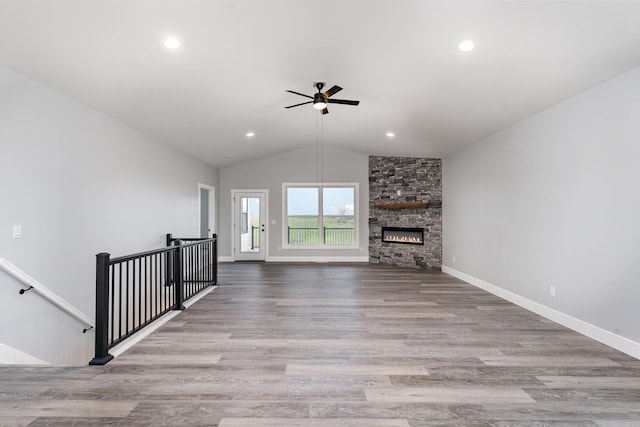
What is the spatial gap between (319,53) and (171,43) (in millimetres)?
1475

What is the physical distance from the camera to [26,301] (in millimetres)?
3139

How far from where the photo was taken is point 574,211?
362 cm

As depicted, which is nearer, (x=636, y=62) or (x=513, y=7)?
(x=513, y=7)

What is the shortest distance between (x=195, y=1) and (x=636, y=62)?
3.80 meters

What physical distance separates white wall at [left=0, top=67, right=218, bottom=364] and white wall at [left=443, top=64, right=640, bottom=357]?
18.8 feet

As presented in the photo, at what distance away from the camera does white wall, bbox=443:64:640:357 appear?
301cm

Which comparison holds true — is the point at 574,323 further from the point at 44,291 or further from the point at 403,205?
the point at 44,291

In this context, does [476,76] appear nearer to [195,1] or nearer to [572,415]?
[195,1]

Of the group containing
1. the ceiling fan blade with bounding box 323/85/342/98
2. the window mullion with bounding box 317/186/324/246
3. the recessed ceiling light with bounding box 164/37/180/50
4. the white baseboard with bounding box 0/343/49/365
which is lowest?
the white baseboard with bounding box 0/343/49/365

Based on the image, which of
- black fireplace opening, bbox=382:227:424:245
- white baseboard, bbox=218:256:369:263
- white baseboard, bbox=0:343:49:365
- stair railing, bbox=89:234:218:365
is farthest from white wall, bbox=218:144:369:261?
white baseboard, bbox=0:343:49:365

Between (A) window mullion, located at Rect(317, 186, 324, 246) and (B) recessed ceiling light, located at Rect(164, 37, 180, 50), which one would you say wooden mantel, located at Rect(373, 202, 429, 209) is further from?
(B) recessed ceiling light, located at Rect(164, 37, 180, 50)

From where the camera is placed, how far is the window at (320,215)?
Result: 8.95 meters

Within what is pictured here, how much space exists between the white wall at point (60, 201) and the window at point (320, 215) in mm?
4235

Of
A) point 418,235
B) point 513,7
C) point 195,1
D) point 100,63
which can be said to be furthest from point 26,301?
point 418,235
